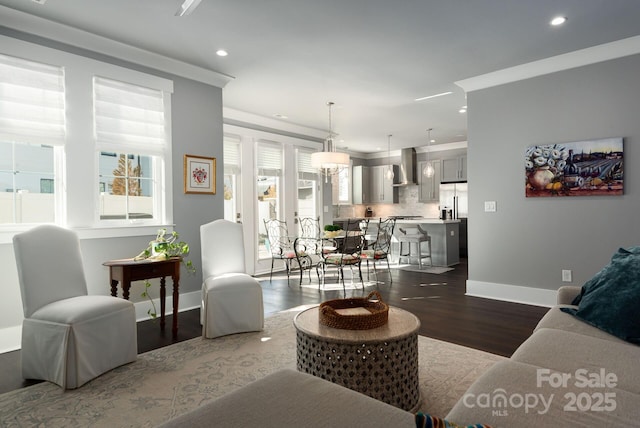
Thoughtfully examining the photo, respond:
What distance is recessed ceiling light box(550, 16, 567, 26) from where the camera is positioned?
3225mm

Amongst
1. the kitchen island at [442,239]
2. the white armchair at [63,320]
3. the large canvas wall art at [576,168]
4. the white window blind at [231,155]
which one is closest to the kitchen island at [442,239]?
the kitchen island at [442,239]

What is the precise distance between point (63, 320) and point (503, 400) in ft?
8.37

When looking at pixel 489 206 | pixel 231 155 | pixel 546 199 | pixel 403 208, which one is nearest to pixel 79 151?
pixel 231 155

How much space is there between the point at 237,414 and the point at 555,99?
4655mm

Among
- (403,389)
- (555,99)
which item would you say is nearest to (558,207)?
(555,99)

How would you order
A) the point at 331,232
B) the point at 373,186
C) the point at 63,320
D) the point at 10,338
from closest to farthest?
the point at 63,320
the point at 10,338
the point at 331,232
the point at 373,186

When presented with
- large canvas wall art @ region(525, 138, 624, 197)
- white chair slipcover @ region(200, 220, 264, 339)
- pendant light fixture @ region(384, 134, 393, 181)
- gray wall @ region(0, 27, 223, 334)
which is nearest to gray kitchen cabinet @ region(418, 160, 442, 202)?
pendant light fixture @ region(384, 134, 393, 181)

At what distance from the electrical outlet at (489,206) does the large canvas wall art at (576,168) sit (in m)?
0.42

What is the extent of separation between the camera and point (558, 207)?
4207 mm

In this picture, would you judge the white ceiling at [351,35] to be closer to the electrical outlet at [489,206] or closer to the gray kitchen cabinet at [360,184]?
the electrical outlet at [489,206]

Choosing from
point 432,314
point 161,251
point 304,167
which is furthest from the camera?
point 304,167

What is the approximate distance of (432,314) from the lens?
403 cm

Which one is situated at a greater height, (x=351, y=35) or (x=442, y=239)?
(x=351, y=35)

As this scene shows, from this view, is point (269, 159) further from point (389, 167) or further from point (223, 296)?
point (389, 167)
